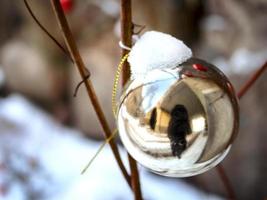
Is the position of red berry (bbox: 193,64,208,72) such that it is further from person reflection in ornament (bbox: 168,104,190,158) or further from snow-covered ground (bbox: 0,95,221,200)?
snow-covered ground (bbox: 0,95,221,200)

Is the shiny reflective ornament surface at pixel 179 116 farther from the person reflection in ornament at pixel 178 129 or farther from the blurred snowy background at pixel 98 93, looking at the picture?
the blurred snowy background at pixel 98 93

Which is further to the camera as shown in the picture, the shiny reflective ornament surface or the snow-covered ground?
the snow-covered ground

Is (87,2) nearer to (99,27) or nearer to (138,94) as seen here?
(99,27)

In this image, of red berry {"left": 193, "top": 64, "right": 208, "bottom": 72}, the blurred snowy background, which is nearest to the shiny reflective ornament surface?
red berry {"left": 193, "top": 64, "right": 208, "bottom": 72}

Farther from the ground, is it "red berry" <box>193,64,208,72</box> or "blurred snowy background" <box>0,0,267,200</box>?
"red berry" <box>193,64,208,72</box>

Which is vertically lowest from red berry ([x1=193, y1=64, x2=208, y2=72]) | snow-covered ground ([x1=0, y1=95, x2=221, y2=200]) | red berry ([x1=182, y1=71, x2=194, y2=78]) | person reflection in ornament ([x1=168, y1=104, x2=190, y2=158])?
snow-covered ground ([x1=0, y1=95, x2=221, y2=200])

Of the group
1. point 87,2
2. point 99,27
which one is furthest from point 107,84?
point 87,2

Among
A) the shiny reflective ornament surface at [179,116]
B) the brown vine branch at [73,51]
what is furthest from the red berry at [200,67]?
the brown vine branch at [73,51]
